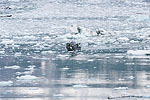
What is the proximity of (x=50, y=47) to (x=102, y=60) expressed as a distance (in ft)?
13.8

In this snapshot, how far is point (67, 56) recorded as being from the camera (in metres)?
15.8

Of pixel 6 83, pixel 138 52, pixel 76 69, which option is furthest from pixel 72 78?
pixel 138 52

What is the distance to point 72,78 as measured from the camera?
11539 millimetres

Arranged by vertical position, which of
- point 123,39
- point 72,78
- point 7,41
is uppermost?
point 7,41

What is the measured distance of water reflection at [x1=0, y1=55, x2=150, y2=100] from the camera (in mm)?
9695

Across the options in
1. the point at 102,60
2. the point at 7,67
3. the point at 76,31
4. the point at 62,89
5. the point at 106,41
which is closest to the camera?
the point at 62,89

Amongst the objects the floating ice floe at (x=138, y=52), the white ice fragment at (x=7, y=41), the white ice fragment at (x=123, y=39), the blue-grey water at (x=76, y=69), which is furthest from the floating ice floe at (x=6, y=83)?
the white ice fragment at (x=123, y=39)

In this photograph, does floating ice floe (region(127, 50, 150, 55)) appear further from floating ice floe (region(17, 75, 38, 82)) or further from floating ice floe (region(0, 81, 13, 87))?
floating ice floe (region(0, 81, 13, 87))

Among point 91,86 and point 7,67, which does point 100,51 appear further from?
point 91,86

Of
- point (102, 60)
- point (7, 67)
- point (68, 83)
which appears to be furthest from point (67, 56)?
point (68, 83)

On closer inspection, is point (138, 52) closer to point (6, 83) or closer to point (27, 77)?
point (27, 77)

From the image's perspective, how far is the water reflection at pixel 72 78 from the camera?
31.8 feet

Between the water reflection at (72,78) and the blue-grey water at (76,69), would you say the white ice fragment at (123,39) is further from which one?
the water reflection at (72,78)

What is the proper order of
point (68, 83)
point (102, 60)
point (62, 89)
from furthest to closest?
point (102, 60)
point (68, 83)
point (62, 89)
